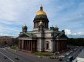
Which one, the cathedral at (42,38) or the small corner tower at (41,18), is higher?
the small corner tower at (41,18)

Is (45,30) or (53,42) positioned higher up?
(45,30)

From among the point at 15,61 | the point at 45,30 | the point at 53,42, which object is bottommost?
the point at 15,61

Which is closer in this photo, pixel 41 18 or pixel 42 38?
pixel 42 38

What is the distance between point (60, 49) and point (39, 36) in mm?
14264

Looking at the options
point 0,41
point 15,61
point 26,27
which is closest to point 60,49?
point 26,27

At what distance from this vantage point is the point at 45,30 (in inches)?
4094

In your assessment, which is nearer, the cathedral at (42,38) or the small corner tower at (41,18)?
the cathedral at (42,38)

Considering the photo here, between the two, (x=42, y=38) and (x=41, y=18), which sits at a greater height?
(x=41, y=18)

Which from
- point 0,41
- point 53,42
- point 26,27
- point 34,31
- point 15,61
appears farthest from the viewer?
point 0,41

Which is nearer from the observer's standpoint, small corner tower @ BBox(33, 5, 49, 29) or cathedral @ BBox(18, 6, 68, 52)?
cathedral @ BBox(18, 6, 68, 52)

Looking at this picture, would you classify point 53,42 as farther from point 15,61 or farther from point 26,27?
point 15,61

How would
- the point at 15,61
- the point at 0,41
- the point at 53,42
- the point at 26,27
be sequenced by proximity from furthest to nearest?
1. the point at 0,41
2. the point at 26,27
3. the point at 53,42
4. the point at 15,61

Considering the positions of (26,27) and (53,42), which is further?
(26,27)

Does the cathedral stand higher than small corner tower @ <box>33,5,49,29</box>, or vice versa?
small corner tower @ <box>33,5,49,29</box>
